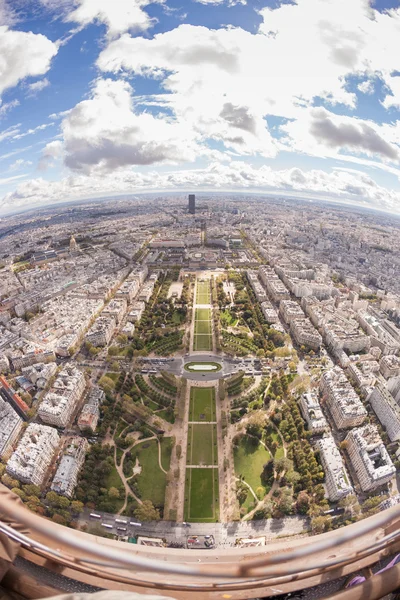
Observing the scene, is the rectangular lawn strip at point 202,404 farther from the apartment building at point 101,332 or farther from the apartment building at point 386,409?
the apartment building at point 386,409

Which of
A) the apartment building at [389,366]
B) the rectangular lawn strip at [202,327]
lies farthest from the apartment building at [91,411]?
the apartment building at [389,366]

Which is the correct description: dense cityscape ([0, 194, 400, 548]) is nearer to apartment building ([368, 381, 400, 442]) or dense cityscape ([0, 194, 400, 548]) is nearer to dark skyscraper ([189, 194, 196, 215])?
apartment building ([368, 381, 400, 442])

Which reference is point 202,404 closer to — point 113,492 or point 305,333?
point 113,492

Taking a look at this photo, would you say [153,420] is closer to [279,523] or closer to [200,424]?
[200,424]

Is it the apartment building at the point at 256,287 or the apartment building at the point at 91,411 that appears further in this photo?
the apartment building at the point at 256,287

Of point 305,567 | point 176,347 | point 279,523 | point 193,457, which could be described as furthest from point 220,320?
point 305,567

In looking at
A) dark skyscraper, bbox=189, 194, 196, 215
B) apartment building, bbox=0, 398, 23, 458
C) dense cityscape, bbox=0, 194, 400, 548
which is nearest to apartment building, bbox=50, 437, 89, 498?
dense cityscape, bbox=0, 194, 400, 548
